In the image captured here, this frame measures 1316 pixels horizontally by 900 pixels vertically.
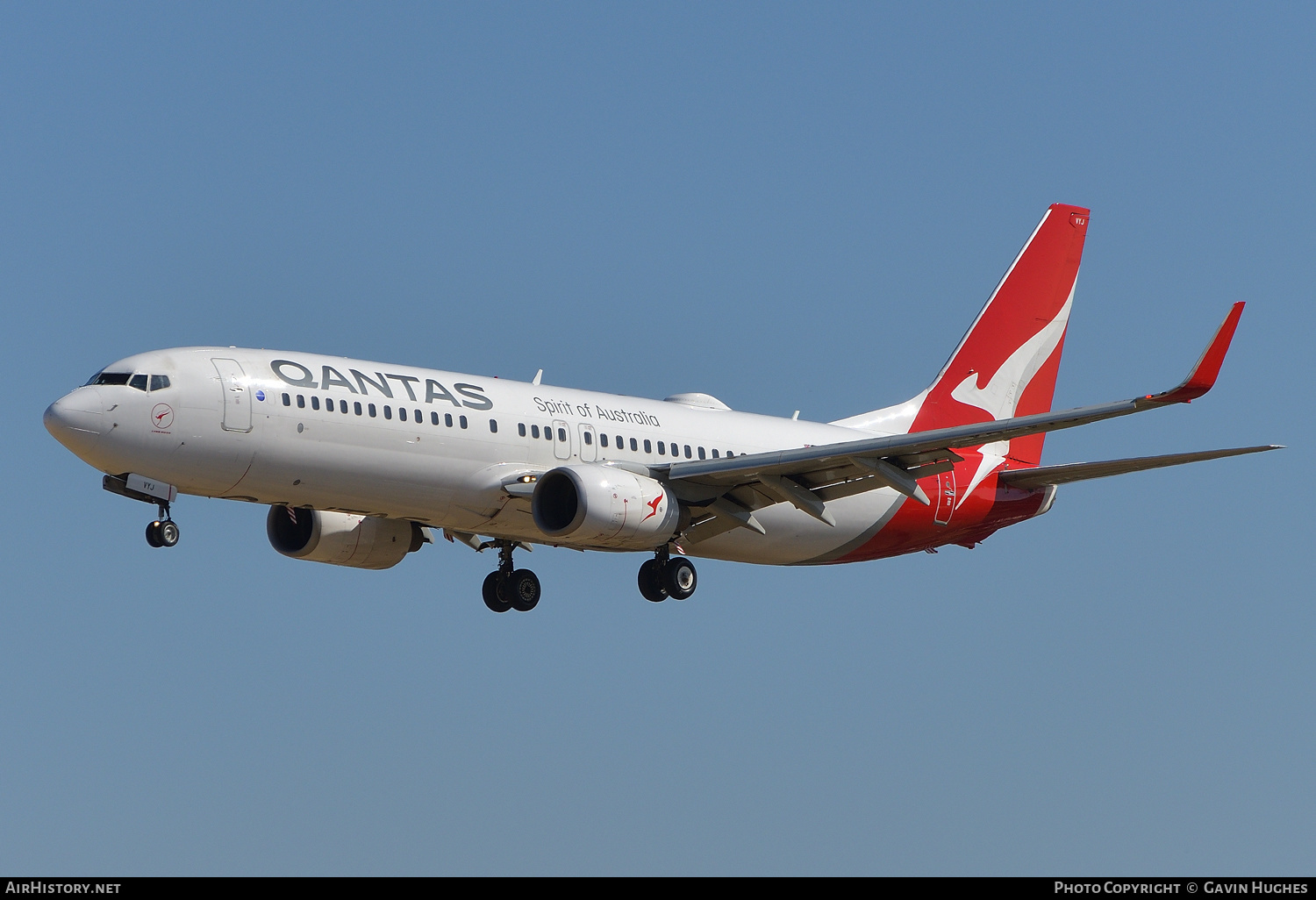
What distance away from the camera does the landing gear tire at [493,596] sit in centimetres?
4522

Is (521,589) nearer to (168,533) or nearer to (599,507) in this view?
(599,507)

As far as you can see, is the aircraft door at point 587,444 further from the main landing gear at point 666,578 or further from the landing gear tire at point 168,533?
the landing gear tire at point 168,533

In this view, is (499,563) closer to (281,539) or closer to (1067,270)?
(281,539)

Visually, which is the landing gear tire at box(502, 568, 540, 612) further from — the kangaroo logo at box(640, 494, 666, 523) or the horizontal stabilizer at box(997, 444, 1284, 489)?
the horizontal stabilizer at box(997, 444, 1284, 489)

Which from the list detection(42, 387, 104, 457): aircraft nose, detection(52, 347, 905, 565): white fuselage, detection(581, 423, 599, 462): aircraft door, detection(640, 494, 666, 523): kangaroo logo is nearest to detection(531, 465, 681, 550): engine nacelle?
detection(640, 494, 666, 523): kangaroo logo

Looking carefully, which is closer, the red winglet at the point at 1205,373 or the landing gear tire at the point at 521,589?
the red winglet at the point at 1205,373

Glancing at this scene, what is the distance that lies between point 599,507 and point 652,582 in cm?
364

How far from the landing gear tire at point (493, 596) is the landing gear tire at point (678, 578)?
471 cm

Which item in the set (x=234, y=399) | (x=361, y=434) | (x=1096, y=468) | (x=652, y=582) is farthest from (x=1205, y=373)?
(x=234, y=399)

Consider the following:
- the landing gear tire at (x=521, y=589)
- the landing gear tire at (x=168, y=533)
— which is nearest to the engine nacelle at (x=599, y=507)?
the landing gear tire at (x=521, y=589)

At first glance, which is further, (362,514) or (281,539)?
(281,539)

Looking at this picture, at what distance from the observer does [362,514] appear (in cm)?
3981
